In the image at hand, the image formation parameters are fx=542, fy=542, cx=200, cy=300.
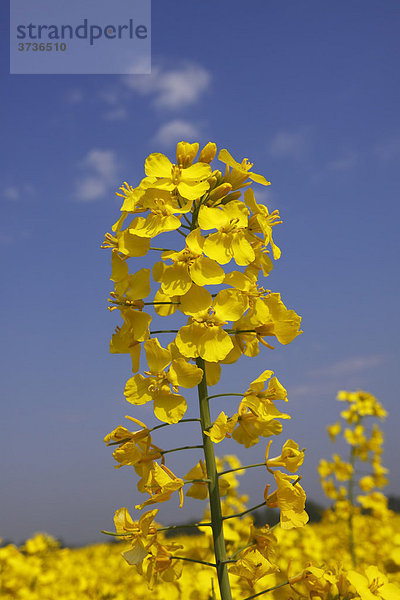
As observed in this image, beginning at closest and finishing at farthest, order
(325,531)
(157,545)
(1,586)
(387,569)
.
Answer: (157,545), (387,569), (1,586), (325,531)

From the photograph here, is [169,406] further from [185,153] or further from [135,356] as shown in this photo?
[185,153]

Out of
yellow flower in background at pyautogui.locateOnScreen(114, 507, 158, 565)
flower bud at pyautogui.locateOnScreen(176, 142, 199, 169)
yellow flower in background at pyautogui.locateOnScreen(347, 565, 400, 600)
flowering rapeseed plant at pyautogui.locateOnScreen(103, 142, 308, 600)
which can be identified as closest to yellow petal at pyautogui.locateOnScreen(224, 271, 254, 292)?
flowering rapeseed plant at pyautogui.locateOnScreen(103, 142, 308, 600)

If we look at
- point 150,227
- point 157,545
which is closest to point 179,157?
point 150,227

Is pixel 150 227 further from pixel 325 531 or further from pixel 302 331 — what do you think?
pixel 325 531

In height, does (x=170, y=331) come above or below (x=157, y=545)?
above

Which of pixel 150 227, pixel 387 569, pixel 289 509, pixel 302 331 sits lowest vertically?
pixel 387 569

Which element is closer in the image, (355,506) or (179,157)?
(179,157)

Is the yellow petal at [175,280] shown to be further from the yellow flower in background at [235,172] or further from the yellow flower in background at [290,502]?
the yellow flower in background at [290,502]

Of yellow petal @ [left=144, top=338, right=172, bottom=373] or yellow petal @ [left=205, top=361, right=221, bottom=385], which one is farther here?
yellow petal @ [left=205, top=361, right=221, bottom=385]

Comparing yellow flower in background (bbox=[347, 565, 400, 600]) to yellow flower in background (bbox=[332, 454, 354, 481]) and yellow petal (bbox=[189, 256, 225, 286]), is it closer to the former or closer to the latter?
yellow petal (bbox=[189, 256, 225, 286])
